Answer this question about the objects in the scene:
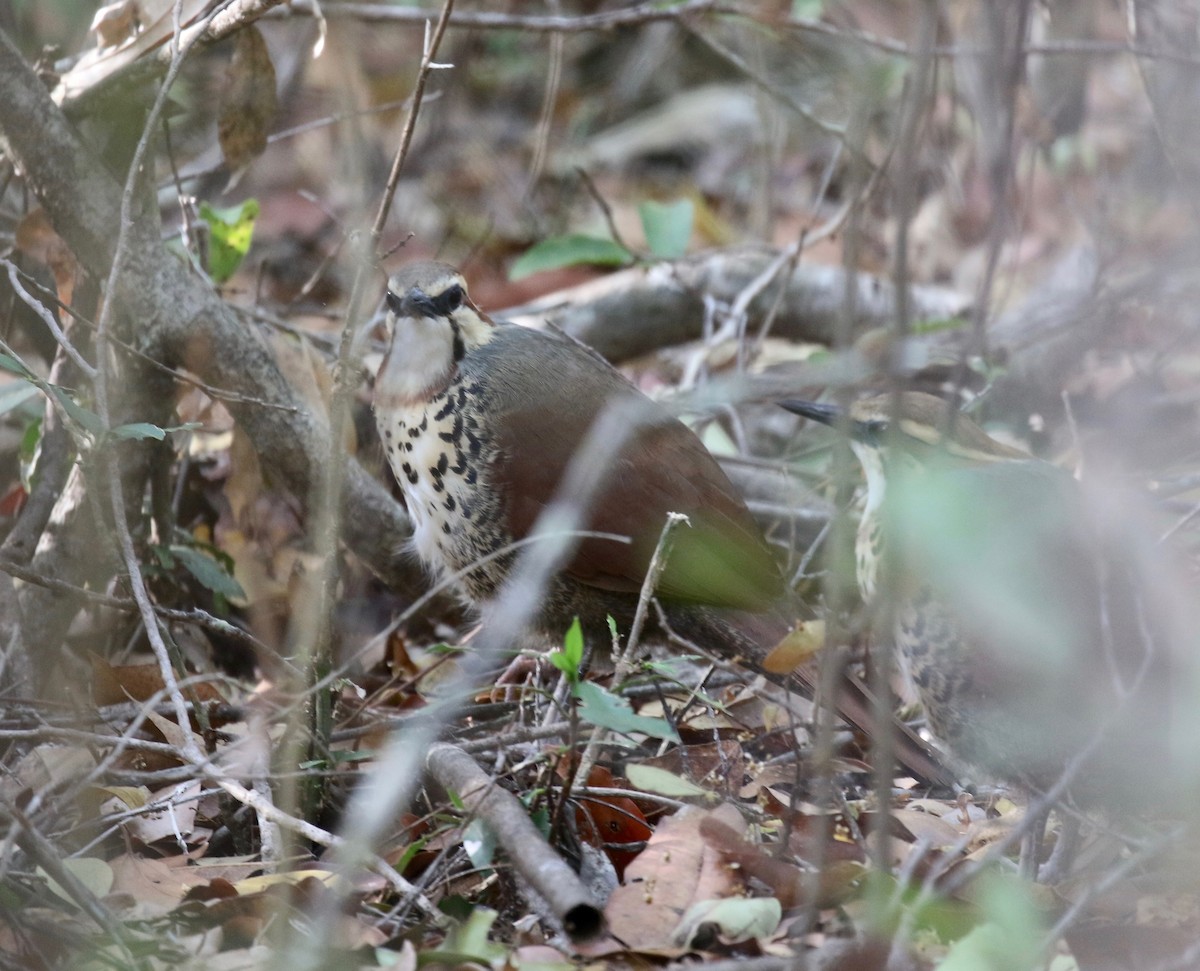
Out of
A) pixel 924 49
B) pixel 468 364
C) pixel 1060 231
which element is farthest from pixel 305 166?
pixel 924 49

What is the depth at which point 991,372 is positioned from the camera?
4.42 m

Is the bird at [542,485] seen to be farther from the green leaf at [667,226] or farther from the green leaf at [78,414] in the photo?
the green leaf at [667,226]

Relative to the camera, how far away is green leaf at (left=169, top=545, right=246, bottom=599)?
12.5 feet

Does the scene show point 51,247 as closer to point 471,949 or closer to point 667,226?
point 667,226

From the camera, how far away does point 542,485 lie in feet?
11.7

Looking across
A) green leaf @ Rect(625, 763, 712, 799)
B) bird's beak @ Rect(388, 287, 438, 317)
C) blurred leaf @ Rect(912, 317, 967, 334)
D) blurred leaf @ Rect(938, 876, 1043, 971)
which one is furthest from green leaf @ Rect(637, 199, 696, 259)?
blurred leaf @ Rect(938, 876, 1043, 971)

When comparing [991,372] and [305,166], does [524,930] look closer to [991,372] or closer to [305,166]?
[991,372]

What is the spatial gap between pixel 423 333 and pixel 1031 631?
1791mm

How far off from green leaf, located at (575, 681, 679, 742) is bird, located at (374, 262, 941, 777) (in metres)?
1.20

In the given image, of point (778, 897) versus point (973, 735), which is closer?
point (778, 897)

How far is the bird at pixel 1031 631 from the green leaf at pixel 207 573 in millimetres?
1680

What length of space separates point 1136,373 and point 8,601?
3.74 meters

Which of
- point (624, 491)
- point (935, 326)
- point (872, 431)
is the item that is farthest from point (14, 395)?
point (935, 326)

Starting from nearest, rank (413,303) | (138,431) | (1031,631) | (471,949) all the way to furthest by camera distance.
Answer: (471,949)
(1031,631)
(138,431)
(413,303)
